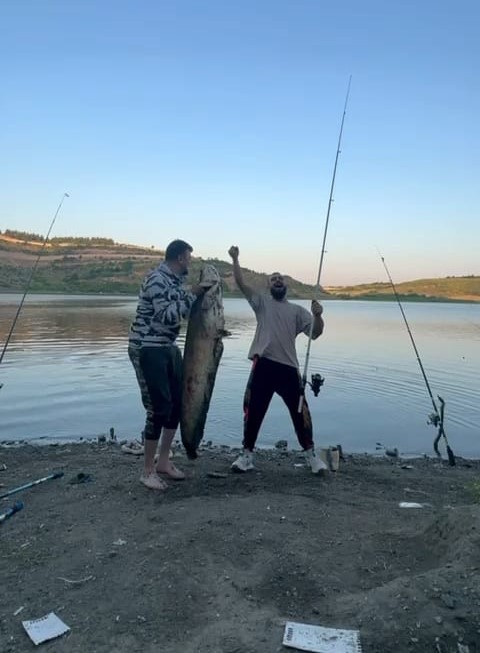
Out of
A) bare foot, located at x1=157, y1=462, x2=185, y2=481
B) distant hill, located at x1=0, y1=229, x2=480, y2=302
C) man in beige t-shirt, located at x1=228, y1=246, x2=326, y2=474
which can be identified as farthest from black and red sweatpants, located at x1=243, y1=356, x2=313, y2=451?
distant hill, located at x1=0, y1=229, x2=480, y2=302

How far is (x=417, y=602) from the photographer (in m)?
3.84

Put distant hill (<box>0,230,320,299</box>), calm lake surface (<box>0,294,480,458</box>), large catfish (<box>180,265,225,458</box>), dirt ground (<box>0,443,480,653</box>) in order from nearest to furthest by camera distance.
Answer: dirt ground (<box>0,443,480,653</box>) → large catfish (<box>180,265,225,458</box>) → calm lake surface (<box>0,294,480,458</box>) → distant hill (<box>0,230,320,299</box>)

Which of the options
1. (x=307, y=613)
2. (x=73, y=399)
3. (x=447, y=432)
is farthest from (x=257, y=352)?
(x=73, y=399)

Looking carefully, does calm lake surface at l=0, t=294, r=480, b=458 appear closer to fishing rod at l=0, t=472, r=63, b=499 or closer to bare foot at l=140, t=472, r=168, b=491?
fishing rod at l=0, t=472, r=63, b=499

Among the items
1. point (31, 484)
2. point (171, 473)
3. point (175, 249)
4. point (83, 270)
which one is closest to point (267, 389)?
point (171, 473)

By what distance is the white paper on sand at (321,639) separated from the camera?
3.58 meters

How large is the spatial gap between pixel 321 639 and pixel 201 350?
343cm

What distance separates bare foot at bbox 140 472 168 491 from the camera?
21.0 ft

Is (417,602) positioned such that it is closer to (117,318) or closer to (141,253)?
(117,318)

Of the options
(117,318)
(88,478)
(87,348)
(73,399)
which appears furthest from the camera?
(117,318)

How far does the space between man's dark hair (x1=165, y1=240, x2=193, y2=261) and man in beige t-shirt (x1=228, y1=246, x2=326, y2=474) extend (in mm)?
906

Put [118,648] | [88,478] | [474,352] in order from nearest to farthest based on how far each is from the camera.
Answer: [118,648] → [88,478] → [474,352]

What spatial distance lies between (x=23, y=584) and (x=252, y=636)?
5.88ft

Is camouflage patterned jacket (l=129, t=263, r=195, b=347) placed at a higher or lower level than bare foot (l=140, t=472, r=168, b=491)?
higher
